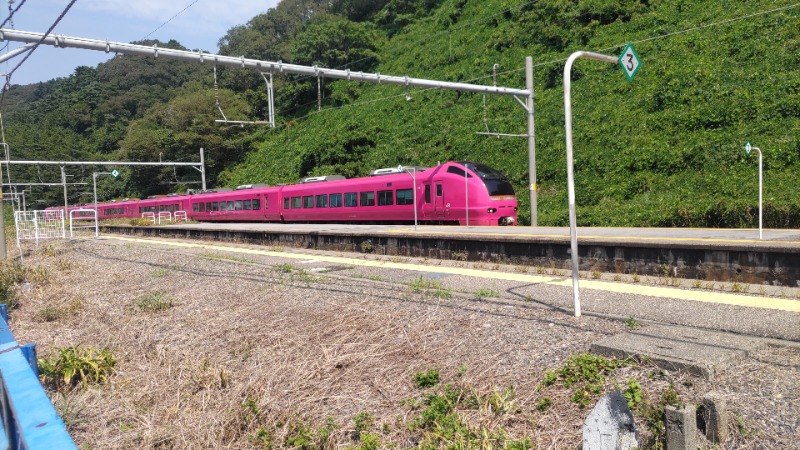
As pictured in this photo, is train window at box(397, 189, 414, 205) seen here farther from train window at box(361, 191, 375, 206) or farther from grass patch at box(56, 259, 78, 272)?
grass patch at box(56, 259, 78, 272)

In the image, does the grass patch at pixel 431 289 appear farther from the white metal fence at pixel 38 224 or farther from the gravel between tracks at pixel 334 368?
the white metal fence at pixel 38 224

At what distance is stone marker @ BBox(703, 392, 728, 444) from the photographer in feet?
11.1

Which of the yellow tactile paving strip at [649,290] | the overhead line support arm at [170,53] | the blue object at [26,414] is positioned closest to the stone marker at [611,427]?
the blue object at [26,414]

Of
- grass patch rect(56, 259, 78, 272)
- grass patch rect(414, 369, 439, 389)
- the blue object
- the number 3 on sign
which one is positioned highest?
the number 3 on sign

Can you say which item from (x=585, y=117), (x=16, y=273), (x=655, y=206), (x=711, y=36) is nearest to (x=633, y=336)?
(x=16, y=273)

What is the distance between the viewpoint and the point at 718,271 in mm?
9820

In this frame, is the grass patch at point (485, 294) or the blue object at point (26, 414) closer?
the blue object at point (26, 414)

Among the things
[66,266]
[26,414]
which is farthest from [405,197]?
[26,414]

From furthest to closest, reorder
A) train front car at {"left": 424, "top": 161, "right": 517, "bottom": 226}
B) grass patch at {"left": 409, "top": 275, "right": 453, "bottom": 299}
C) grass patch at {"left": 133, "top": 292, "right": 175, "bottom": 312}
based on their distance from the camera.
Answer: train front car at {"left": 424, "top": 161, "right": 517, "bottom": 226}, grass patch at {"left": 133, "top": 292, "right": 175, "bottom": 312}, grass patch at {"left": 409, "top": 275, "right": 453, "bottom": 299}

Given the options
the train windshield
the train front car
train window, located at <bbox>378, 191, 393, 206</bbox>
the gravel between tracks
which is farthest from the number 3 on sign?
train window, located at <bbox>378, 191, 393, 206</bbox>

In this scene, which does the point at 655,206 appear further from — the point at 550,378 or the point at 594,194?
the point at 550,378

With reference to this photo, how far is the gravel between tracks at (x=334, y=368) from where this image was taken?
4016 mm

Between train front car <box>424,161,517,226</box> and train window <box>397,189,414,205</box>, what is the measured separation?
109 cm

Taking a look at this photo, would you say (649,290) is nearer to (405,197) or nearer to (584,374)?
(584,374)
